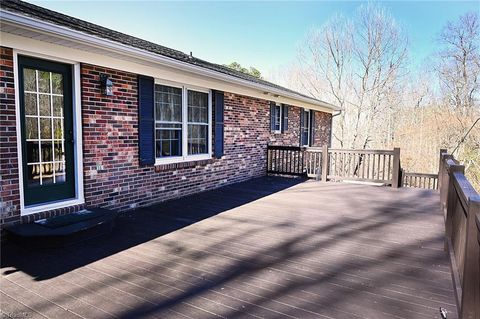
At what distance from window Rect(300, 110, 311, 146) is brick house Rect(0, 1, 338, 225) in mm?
4387

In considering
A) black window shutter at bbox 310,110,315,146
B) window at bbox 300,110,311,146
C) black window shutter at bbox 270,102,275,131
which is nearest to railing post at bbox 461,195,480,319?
black window shutter at bbox 270,102,275,131

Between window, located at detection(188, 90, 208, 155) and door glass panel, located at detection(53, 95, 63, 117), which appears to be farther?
window, located at detection(188, 90, 208, 155)

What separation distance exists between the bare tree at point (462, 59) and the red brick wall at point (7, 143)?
19.4 metres

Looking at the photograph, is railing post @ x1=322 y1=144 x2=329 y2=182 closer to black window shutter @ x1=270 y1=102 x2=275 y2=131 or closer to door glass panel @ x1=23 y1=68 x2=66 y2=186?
black window shutter @ x1=270 y1=102 x2=275 y2=131

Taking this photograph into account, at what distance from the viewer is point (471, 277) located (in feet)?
6.34

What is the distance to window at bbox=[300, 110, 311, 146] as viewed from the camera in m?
11.3

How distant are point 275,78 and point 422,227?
70.1 ft

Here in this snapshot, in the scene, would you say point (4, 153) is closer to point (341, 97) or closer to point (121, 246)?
point (121, 246)

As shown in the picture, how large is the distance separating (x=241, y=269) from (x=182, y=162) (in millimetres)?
3346

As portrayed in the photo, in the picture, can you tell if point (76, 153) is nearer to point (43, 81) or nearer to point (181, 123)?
point (43, 81)

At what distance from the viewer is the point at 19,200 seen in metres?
3.57

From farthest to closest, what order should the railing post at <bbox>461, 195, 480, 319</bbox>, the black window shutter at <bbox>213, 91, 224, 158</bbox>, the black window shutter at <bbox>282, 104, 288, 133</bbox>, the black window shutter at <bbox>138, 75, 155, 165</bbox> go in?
the black window shutter at <bbox>282, 104, 288, 133</bbox> → the black window shutter at <bbox>213, 91, 224, 158</bbox> → the black window shutter at <bbox>138, 75, 155, 165</bbox> → the railing post at <bbox>461, 195, 480, 319</bbox>

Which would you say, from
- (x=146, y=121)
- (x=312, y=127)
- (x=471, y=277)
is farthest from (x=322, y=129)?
(x=471, y=277)

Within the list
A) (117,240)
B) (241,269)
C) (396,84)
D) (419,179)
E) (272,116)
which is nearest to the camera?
(241,269)
